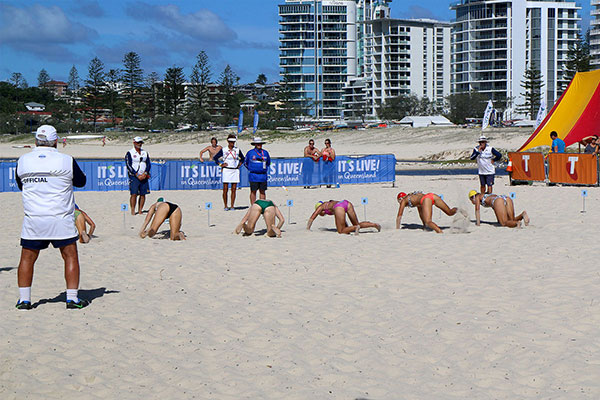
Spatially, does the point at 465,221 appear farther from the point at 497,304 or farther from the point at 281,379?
the point at 281,379

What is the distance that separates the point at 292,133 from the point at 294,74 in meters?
72.4

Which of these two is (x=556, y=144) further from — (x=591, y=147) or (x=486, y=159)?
(x=486, y=159)

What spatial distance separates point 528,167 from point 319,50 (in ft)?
A: 392

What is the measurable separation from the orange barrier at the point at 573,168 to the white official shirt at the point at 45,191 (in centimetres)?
1639

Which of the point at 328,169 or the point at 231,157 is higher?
the point at 231,157

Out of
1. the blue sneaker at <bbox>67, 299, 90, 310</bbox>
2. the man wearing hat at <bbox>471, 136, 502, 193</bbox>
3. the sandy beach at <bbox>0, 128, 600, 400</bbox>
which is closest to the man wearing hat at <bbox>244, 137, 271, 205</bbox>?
the sandy beach at <bbox>0, 128, 600, 400</bbox>

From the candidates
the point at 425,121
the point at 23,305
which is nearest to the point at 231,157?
the point at 23,305

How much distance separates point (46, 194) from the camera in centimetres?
635

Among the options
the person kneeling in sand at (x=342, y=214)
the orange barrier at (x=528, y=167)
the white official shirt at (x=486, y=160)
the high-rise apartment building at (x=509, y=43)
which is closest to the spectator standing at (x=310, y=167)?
the orange barrier at (x=528, y=167)

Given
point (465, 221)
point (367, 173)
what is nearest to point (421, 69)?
point (367, 173)

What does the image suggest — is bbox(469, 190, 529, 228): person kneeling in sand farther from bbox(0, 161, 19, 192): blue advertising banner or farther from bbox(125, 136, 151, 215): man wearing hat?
bbox(0, 161, 19, 192): blue advertising banner

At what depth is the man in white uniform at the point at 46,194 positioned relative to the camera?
6301 mm

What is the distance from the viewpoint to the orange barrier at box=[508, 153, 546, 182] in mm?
21142

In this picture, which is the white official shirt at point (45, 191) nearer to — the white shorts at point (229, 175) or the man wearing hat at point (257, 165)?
the man wearing hat at point (257, 165)
